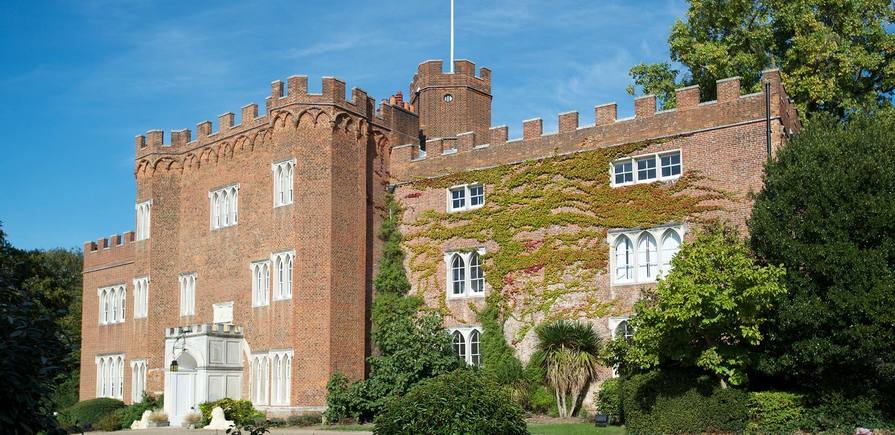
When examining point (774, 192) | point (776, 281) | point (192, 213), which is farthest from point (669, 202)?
point (192, 213)

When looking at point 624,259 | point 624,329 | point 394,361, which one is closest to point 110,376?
point 394,361

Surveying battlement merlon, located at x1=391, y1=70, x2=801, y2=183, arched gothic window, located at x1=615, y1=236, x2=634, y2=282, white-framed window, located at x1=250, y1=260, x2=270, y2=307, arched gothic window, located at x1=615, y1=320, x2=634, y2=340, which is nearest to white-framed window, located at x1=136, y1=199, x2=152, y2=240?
white-framed window, located at x1=250, y1=260, x2=270, y2=307

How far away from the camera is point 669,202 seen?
81.4 feet

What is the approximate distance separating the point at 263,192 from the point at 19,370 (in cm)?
2375

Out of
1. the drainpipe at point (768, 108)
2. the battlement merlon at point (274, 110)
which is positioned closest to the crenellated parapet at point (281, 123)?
the battlement merlon at point (274, 110)

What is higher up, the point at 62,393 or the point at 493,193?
the point at 493,193

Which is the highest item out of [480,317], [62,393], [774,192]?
[774,192]

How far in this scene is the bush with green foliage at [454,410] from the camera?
40.3ft

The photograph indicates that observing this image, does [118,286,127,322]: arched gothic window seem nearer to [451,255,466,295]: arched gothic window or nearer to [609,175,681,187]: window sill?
[451,255,466,295]: arched gothic window

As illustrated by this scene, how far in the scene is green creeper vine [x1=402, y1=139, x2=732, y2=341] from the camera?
25203mm

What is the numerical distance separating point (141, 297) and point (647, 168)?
20.7 meters

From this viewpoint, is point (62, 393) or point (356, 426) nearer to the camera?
point (356, 426)

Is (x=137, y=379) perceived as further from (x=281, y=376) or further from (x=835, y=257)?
(x=835, y=257)

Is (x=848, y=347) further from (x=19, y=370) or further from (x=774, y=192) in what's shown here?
(x=19, y=370)
